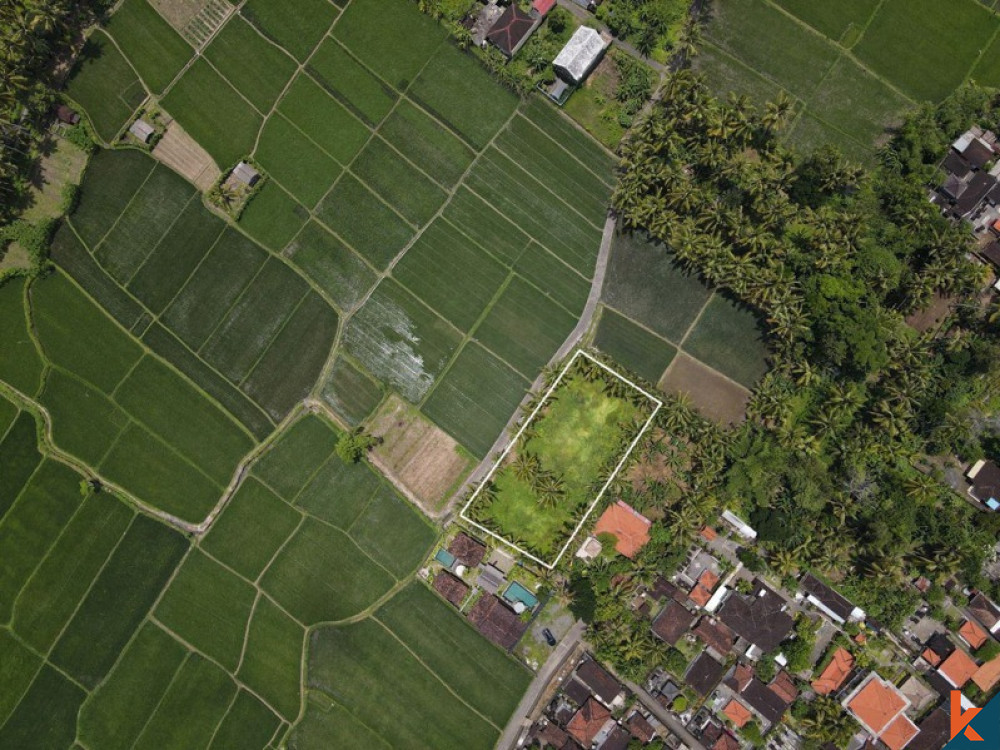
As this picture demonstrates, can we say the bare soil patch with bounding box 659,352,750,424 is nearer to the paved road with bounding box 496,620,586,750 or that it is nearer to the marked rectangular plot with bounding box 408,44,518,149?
the paved road with bounding box 496,620,586,750

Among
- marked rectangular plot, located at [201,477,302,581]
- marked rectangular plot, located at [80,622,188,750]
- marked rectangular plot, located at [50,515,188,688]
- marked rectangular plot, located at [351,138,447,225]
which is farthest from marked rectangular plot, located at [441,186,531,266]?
marked rectangular plot, located at [80,622,188,750]

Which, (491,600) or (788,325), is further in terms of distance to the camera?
(491,600)

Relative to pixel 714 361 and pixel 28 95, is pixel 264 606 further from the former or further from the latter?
pixel 28 95

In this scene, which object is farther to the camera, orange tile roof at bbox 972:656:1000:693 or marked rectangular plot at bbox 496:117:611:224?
marked rectangular plot at bbox 496:117:611:224

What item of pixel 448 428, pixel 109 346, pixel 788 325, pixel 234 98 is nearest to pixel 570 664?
pixel 448 428

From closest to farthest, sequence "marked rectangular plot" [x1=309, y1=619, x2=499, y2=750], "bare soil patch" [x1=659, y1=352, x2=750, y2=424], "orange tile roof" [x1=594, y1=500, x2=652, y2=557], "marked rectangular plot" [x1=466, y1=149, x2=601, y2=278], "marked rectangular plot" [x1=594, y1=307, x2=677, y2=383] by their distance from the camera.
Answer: "orange tile roof" [x1=594, y1=500, x2=652, y2=557], "bare soil patch" [x1=659, y1=352, x2=750, y2=424], "marked rectangular plot" [x1=594, y1=307, x2=677, y2=383], "marked rectangular plot" [x1=466, y1=149, x2=601, y2=278], "marked rectangular plot" [x1=309, y1=619, x2=499, y2=750]

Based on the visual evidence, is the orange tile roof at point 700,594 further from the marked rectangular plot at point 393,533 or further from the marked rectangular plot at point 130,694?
the marked rectangular plot at point 130,694

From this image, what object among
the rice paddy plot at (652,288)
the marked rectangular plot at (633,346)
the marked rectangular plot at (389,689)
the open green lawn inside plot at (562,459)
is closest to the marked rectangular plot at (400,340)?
the open green lawn inside plot at (562,459)
